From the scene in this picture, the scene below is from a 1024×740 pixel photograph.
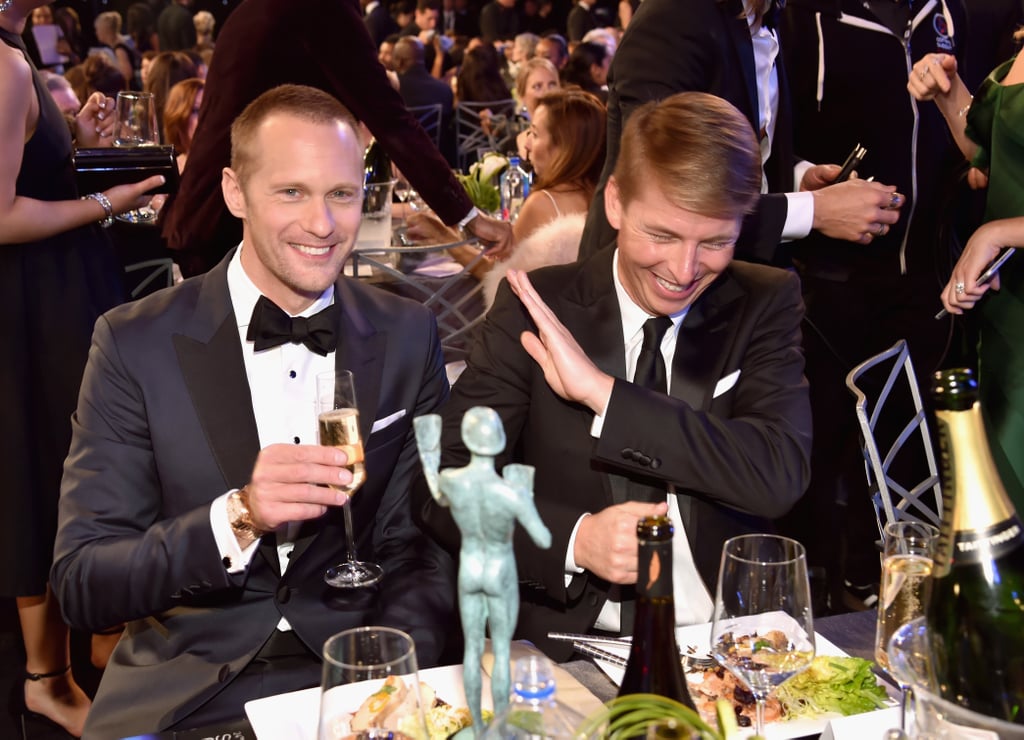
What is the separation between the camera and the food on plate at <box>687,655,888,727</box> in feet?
4.33

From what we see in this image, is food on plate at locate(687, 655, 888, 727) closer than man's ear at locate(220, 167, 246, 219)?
Yes

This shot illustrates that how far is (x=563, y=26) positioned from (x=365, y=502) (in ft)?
47.7

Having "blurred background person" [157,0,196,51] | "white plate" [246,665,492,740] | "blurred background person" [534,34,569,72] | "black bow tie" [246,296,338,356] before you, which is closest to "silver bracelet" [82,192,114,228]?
"black bow tie" [246,296,338,356]

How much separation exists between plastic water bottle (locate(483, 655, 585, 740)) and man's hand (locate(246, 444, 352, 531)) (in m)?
0.63

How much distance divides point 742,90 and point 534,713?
2.01 metres

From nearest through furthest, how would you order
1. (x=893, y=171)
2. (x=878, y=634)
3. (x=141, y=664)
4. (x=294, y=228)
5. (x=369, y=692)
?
(x=369, y=692)
(x=878, y=634)
(x=141, y=664)
(x=294, y=228)
(x=893, y=171)

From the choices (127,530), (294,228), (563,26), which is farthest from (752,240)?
(563,26)

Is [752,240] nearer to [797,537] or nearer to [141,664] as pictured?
[797,537]

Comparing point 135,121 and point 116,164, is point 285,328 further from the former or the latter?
point 135,121

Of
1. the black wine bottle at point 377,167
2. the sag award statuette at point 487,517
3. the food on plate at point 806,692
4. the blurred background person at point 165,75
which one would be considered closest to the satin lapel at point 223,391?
the food on plate at point 806,692

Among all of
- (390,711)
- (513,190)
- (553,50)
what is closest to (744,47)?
(390,711)

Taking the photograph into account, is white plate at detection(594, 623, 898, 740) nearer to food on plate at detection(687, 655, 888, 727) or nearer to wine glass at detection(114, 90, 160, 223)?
food on plate at detection(687, 655, 888, 727)

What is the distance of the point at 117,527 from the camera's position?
5.91 feet

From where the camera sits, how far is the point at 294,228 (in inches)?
76.7
